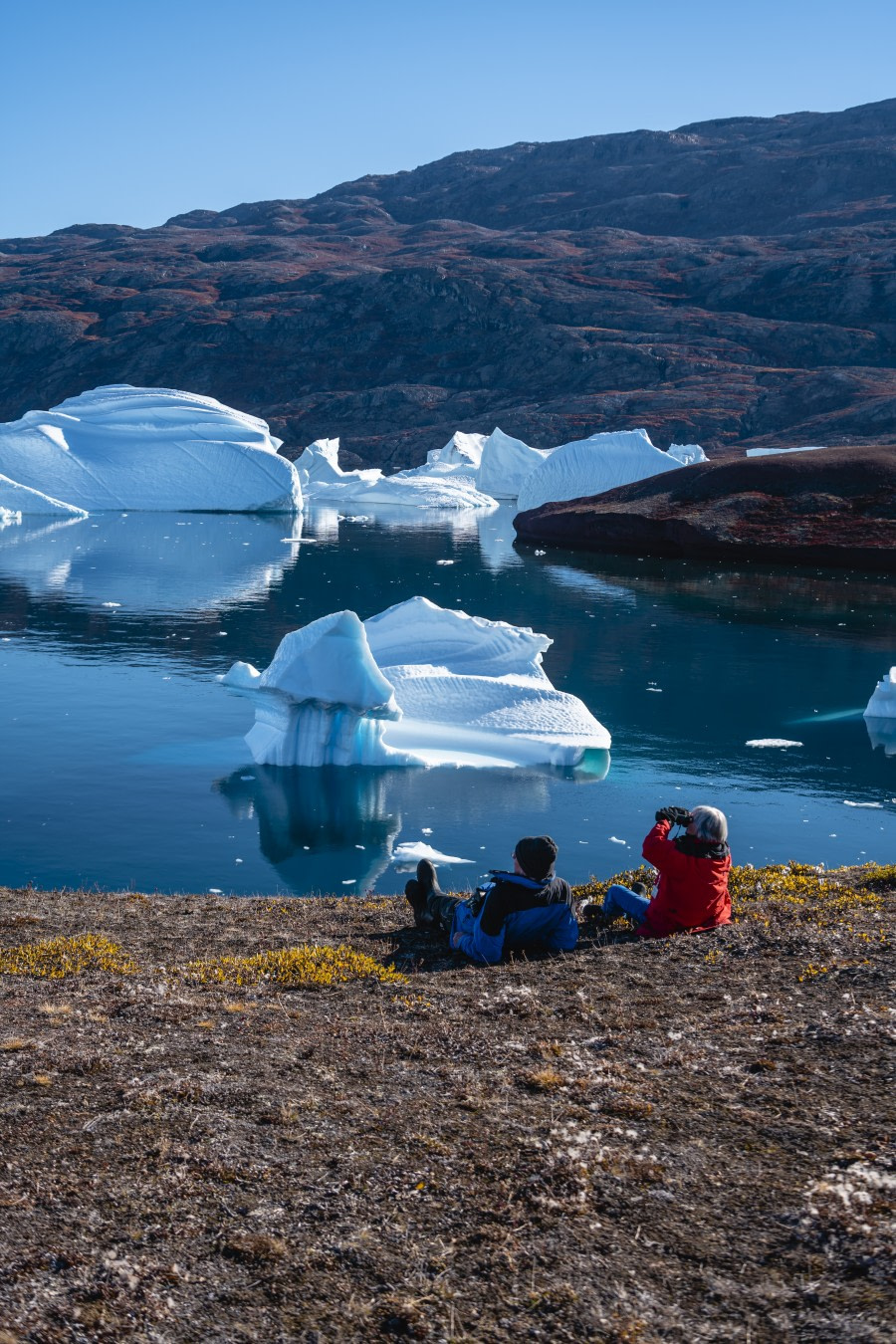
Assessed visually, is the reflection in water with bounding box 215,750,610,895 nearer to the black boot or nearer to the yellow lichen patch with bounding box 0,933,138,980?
the black boot

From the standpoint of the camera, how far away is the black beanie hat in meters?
6.92

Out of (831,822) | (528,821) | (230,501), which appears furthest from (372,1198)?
(230,501)

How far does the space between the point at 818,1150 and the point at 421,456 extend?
81.3 meters

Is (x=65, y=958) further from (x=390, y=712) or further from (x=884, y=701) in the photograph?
(x=884, y=701)

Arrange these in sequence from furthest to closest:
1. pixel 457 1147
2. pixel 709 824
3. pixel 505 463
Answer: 1. pixel 505 463
2. pixel 709 824
3. pixel 457 1147

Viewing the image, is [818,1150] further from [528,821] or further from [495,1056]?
[528,821]

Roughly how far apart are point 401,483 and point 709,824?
55852 millimetres

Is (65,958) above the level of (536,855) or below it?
below

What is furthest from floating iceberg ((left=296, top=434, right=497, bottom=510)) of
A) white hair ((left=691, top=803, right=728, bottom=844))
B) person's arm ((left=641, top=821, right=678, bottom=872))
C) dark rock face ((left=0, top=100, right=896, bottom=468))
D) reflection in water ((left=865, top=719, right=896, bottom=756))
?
white hair ((left=691, top=803, right=728, bottom=844))

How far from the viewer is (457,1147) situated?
14.8 ft

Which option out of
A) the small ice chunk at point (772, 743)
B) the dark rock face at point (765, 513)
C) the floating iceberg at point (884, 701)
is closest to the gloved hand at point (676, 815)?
the small ice chunk at point (772, 743)

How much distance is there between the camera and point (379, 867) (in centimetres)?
1143

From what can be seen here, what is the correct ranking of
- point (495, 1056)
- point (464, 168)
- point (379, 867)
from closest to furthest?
point (495, 1056) → point (379, 867) → point (464, 168)

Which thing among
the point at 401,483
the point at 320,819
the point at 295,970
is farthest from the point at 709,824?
the point at 401,483
